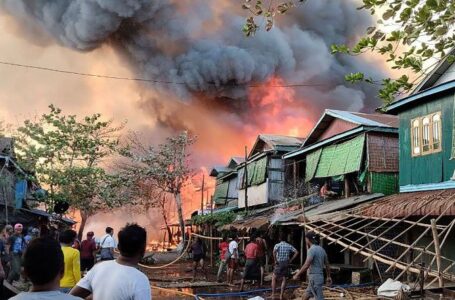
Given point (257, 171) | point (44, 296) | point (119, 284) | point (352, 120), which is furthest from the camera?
point (257, 171)

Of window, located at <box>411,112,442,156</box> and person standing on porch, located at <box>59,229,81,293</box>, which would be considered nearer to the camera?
person standing on porch, located at <box>59,229,81,293</box>

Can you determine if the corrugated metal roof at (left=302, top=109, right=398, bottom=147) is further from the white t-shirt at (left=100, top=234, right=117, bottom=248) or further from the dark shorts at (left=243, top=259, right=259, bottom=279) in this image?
the white t-shirt at (left=100, top=234, right=117, bottom=248)

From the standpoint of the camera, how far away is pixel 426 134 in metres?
14.4

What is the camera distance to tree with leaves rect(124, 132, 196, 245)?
34094mm

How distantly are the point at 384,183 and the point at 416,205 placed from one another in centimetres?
469

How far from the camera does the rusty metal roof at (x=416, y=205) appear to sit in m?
11.3

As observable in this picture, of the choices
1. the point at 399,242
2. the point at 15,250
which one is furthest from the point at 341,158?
the point at 15,250

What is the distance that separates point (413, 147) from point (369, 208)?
277cm

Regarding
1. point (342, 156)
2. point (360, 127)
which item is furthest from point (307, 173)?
point (360, 127)

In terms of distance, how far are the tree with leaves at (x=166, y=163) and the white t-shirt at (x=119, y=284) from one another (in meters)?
30.2

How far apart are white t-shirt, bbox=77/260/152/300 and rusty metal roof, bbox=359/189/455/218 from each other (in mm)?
8926

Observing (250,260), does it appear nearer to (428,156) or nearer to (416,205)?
(416,205)

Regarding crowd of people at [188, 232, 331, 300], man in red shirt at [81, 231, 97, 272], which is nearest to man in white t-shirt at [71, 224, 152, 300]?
crowd of people at [188, 232, 331, 300]

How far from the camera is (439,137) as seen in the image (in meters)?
13.7
